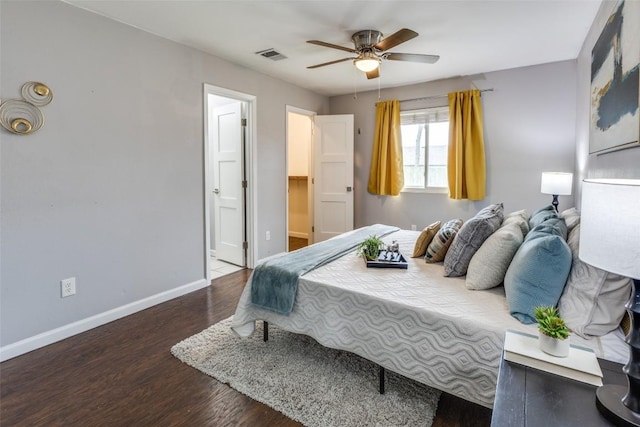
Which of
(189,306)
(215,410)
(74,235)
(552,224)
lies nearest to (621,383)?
(552,224)

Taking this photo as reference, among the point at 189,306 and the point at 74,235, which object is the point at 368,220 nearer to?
the point at 189,306

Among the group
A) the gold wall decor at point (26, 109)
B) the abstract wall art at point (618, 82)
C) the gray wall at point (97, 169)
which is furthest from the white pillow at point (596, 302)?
the gold wall decor at point (26, 109)

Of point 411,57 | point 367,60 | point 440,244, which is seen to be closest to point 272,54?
point 367,60

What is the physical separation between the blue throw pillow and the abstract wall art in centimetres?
68

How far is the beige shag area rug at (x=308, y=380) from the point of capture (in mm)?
1729

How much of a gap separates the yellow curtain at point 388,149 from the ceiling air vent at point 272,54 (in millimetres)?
1919

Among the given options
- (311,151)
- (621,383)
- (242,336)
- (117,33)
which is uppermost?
(117,33)

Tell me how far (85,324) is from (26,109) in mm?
1655

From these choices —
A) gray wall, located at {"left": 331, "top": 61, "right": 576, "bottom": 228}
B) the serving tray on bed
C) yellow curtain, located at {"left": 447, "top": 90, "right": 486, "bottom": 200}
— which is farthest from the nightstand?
yellow curtain, located at {"left": 447, "top": 90, "right": 486, "bottom": 200}

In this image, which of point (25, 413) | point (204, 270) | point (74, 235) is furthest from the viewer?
point (204, 270)

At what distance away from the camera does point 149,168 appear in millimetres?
3076

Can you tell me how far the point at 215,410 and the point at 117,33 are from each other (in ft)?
9.70

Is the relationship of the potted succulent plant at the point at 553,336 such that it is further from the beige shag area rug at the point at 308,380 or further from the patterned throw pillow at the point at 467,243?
the patterned throw pillow at the point at 467,243

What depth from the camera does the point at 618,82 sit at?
6.23 ft
